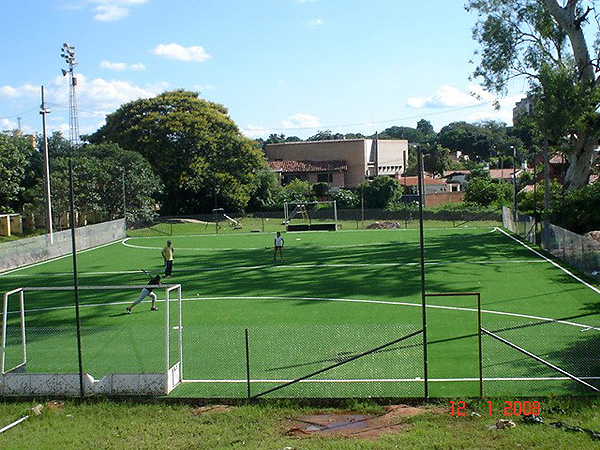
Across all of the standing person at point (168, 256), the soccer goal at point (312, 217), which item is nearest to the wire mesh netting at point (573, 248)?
the standing person at point (168, 256)

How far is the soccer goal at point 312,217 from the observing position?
5628 cm

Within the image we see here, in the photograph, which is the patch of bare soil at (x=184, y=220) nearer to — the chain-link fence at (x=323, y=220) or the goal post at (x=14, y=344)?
the chain-link fence at (x=323, y=220)

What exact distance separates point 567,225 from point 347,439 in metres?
32.7

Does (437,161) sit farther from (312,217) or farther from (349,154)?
(312,217)

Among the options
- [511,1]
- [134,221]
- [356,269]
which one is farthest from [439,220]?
[356,269]

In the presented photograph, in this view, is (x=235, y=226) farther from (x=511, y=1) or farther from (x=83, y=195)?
(x=511, y=1)

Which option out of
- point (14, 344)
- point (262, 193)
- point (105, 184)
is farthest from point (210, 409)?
point (262, 193)

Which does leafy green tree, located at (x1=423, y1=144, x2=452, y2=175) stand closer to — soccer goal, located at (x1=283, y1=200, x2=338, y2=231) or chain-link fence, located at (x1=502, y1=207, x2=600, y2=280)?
soccer goal, located at (x1=283, y1=200, x2=338, y2=231)

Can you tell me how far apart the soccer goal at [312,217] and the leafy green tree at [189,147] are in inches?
274

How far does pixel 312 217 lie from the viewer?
6688cm

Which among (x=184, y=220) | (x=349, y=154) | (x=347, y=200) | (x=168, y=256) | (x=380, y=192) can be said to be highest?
(x=349, y=154)

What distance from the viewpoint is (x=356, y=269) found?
32.9 m

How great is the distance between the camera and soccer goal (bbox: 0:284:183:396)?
1523cm

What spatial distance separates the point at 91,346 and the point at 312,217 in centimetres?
4872
